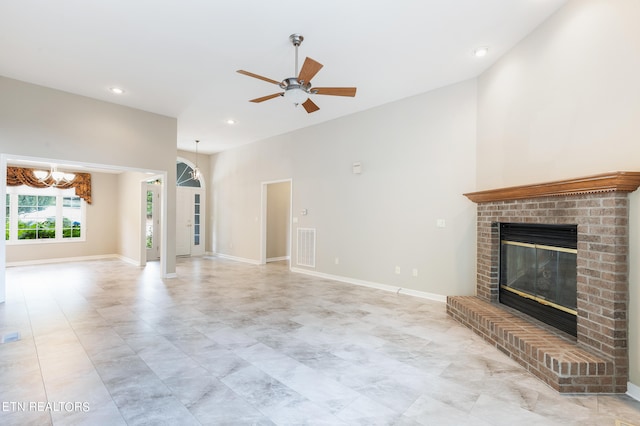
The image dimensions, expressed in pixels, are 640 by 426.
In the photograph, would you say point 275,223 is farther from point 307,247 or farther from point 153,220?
point 153,220

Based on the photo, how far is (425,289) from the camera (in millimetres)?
4836

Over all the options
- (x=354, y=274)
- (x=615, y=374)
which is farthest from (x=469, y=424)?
(x=354, y=274)

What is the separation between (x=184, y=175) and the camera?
374 inches

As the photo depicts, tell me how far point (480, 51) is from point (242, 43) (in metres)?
2.77

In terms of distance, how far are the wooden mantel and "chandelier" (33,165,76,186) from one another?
895 cm

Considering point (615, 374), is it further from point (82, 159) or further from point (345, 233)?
point (82, 159)

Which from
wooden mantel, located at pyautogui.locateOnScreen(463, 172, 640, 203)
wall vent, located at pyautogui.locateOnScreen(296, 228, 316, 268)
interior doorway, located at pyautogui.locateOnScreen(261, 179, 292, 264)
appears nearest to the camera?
wooden mantel, located at pyautogui.locateOnScreen(463, 172, 640, 203)

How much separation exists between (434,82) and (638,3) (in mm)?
2365

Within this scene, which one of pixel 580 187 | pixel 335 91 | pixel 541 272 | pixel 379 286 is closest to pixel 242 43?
pixel 335 91

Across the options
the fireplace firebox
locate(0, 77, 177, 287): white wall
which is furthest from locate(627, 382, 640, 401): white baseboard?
locate(0, 77, 177, 287): white wall

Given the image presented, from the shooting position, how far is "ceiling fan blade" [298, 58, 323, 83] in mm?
2802

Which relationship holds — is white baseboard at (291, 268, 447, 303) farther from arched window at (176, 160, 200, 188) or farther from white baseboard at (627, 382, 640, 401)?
arched window at (176, 160, 200, 188)

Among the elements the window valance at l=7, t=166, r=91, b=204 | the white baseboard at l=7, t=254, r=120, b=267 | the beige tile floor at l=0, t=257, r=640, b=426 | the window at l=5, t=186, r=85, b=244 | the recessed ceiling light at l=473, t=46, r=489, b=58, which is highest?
the recessed ceiling light at l=473, t=46, r=489, b=58

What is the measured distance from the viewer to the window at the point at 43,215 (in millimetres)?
7516
